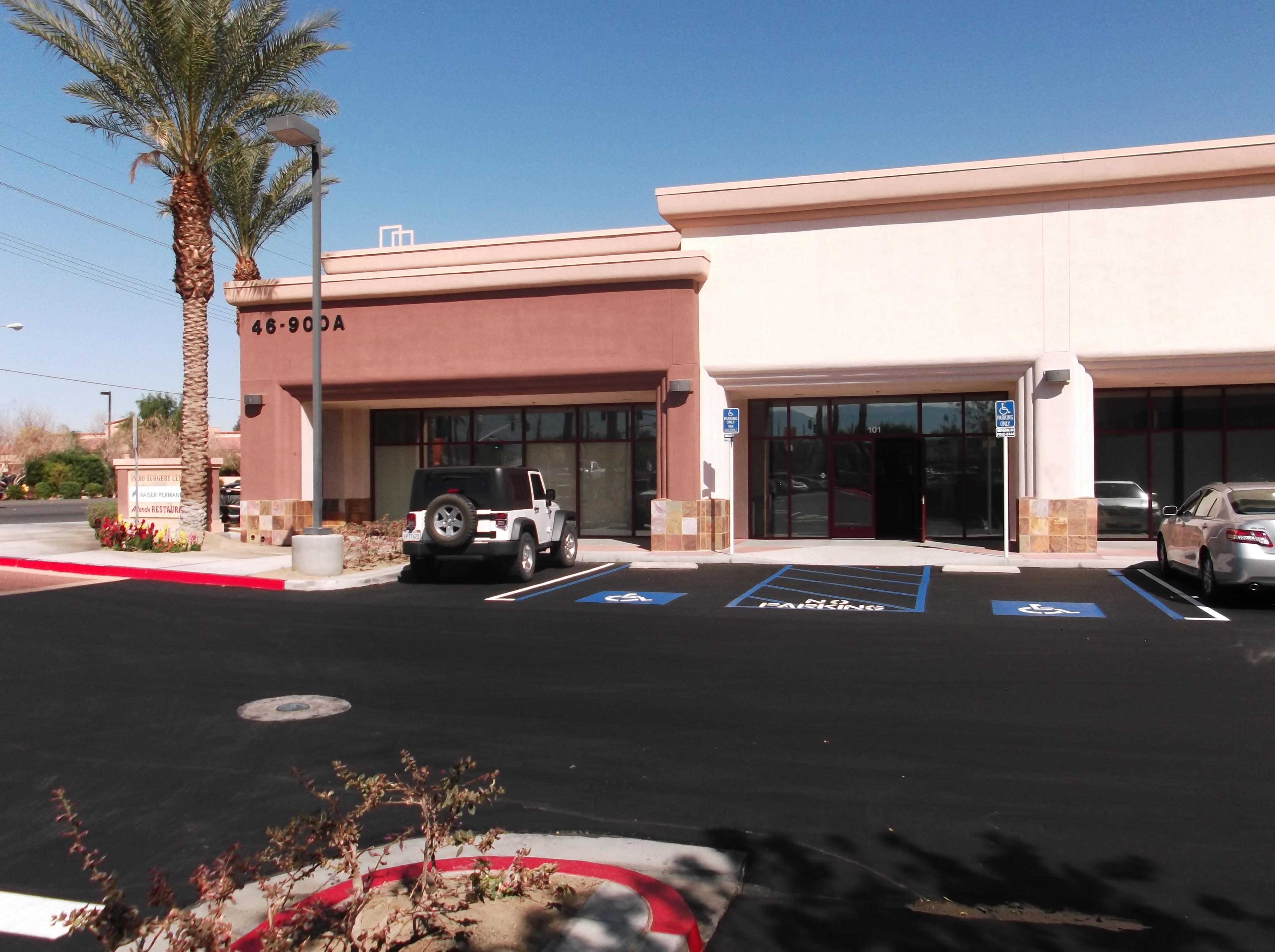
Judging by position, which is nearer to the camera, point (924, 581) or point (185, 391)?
point (924, 581)

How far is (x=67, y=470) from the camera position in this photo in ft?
198

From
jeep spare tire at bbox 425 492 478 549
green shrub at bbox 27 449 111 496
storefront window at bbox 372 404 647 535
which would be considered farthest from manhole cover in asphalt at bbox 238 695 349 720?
green shrub at bbox 27 449 111 496

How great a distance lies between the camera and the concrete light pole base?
17.6 metres

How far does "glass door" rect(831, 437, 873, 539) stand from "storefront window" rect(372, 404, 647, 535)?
4.38 m

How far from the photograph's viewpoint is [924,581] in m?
17.0

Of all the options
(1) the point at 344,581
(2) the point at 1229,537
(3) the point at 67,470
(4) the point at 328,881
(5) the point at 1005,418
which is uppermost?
(5) the point at 1005,418

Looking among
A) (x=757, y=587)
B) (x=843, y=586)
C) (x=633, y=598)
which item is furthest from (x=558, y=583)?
(x=843, y=586)

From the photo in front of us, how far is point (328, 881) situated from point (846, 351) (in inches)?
716

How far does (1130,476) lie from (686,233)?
11.4 meters

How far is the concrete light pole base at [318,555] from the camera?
17.6m

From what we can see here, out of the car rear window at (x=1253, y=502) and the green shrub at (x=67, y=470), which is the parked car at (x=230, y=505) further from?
the green shrub at (x=67, y=470)

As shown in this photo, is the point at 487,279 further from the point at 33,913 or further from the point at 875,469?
the point at 33,913

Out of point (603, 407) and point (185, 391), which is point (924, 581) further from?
point (185, 391)

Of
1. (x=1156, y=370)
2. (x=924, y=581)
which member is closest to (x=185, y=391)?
(x=924, y=581)
